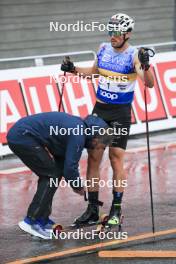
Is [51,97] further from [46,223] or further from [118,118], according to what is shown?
[46,223]

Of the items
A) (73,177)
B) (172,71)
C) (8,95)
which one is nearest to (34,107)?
(8,95)

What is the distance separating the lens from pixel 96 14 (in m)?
19.2

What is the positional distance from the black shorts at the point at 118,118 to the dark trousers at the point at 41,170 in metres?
0.69

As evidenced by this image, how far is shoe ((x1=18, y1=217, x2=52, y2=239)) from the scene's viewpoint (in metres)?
8.09

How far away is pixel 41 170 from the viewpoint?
8.09 metres

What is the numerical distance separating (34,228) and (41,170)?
0.59 meters

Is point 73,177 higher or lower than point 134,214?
higher

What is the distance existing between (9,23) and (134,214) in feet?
31.0

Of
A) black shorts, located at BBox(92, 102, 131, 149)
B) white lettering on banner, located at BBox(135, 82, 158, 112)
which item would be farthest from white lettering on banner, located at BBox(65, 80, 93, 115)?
black shorts, located at BBox(92, 102, 131, 149)

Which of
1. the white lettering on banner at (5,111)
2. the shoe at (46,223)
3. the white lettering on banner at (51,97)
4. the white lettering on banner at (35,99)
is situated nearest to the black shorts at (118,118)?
the shoe at (46,223)

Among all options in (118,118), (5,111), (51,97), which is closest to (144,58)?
(118,118)

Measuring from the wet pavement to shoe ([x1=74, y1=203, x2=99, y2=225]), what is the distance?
0.27 m

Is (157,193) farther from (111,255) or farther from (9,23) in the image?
(9,23)

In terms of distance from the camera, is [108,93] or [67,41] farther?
[67,41]
